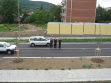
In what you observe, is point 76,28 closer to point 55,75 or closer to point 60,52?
point 60,52

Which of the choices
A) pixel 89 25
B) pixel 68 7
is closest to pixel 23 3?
pixel 68 7

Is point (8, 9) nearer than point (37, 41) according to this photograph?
No

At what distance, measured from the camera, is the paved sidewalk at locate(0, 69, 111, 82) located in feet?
25.3

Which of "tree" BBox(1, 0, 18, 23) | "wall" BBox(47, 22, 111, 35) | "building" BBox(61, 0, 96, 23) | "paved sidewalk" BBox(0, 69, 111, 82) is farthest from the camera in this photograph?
"tree" BBox(1, 0, 18, 23)

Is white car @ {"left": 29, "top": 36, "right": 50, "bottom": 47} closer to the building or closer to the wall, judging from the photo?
the wall

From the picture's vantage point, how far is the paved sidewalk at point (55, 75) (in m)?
7.72

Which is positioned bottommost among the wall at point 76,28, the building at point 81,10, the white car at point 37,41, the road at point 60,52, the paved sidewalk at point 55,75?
the paved sidewalk at point 55,75

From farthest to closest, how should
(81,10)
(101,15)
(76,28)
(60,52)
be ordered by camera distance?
(101,15) < (81,10) < (76,28) < (60,52)

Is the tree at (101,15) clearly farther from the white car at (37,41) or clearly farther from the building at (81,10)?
the white car at (37,41)

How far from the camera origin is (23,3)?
6176 inches

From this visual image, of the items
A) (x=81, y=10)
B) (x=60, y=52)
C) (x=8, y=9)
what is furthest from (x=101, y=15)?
(x=60, y=52)

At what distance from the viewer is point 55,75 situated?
826cm

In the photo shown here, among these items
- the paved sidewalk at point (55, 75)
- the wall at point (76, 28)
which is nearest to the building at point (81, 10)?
the wall at point (76, 28)

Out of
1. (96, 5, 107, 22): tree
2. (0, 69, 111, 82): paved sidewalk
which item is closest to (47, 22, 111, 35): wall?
(0, 69, 111, 82): paved sidewalk
